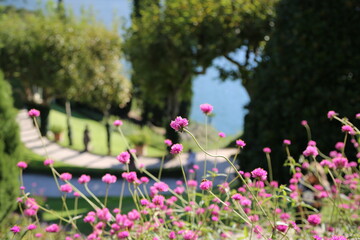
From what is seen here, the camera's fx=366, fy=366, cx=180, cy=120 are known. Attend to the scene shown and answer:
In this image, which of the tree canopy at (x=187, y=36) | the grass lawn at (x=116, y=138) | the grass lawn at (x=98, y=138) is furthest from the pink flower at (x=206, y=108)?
the grass lawn at (x=98, y=138)

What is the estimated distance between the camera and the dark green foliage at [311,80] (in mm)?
6164

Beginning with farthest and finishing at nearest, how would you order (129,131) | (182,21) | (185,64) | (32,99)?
(129,131)
(32,99)
(185,64)
(182,21)

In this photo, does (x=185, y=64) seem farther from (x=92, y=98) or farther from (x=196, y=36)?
(x=92, y=98)

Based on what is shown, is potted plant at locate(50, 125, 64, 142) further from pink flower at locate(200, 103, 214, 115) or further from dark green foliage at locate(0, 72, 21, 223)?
pink flower at locate(200, 103, 214, 115)

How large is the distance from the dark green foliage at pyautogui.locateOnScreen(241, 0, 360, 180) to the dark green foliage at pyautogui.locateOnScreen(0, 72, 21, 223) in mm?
3766

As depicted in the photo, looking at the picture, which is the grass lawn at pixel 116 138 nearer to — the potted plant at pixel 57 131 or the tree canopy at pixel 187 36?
the potted plant at pixel 57 131

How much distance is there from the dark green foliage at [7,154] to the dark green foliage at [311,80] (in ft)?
12.4

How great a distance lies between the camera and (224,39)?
1609 centimetres

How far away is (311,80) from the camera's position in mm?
6211

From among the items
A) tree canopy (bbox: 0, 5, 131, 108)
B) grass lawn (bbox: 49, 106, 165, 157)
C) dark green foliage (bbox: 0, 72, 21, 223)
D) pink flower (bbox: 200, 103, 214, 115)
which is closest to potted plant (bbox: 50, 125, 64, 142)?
grass lawn (bbox: 49, 106, 165, 157)

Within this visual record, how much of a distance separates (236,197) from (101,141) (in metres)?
21.9

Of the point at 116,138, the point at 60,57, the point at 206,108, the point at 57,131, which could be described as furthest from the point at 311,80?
the point at 116,138

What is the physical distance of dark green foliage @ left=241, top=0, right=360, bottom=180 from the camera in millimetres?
6164

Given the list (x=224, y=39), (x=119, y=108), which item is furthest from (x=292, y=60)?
(x=119, y=108)
